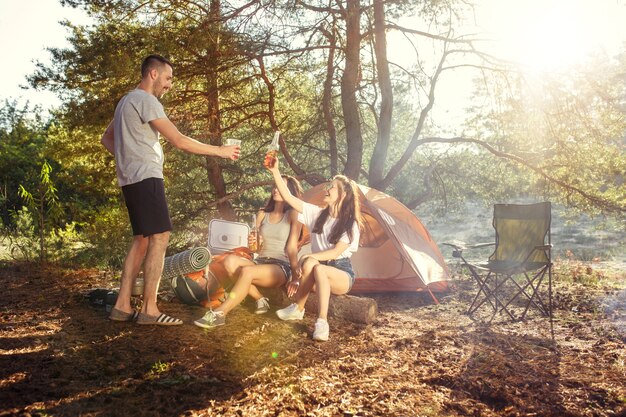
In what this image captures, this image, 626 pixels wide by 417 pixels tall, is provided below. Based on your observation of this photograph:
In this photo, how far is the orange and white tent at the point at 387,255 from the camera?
738cm

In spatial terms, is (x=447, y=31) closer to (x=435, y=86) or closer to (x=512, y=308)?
(x=435, y=86)

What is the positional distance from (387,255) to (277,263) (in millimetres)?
3019

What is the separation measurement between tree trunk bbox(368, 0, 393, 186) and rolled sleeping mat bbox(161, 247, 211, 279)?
19.8ft

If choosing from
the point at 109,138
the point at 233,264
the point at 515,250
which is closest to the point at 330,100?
the point at 515,250

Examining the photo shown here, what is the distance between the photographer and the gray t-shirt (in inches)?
150

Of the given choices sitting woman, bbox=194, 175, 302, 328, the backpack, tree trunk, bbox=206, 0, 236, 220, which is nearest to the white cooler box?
sitting woman, bbox=194, 175, 302, 328

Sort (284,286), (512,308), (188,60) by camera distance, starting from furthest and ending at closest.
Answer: (188,60), (512,308), (284,286)

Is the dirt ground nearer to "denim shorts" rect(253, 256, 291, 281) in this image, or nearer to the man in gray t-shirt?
"denim shorts" rect(253, 256, 291, 281)

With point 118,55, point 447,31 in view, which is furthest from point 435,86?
point 118,55

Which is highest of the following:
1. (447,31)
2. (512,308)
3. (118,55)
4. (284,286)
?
(447,31)

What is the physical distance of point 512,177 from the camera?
11055 millimetres

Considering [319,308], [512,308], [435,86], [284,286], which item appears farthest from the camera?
[435,86]

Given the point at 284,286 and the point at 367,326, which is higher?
the point at 284,286

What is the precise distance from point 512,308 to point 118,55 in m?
6.13
